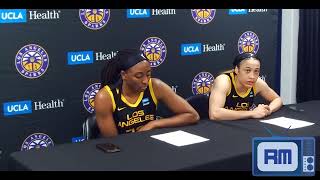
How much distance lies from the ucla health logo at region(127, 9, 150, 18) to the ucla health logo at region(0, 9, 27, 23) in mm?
845

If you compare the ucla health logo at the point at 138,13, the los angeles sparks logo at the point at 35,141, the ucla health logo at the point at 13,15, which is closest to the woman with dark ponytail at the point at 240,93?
the ucla health logo at the point at 138,13

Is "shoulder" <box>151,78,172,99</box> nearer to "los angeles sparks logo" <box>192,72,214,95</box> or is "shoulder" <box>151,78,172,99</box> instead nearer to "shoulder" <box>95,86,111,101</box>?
"shoulder" <box>95,86,111,101</box>

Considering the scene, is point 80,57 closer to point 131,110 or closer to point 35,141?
point 35,141

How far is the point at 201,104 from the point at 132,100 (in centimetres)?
57

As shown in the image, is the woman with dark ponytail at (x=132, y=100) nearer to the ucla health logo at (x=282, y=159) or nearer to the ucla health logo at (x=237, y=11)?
the ucla health logo at (x=282, y=159)

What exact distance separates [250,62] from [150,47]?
1.04 meters

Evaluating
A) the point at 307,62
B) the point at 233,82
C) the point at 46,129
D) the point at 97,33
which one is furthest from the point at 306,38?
the point at 46,129

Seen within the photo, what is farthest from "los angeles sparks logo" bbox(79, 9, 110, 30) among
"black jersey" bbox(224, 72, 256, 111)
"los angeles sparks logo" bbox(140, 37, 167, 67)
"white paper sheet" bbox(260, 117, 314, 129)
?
"white paper sheet" bbox(260, 117, 314, 129)

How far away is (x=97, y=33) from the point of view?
11.9 ft

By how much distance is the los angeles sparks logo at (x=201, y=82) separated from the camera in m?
4.26

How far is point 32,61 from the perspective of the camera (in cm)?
338

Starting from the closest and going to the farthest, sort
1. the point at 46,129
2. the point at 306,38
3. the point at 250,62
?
the point at 250,62, the point at 46,129, the point at 306,38
